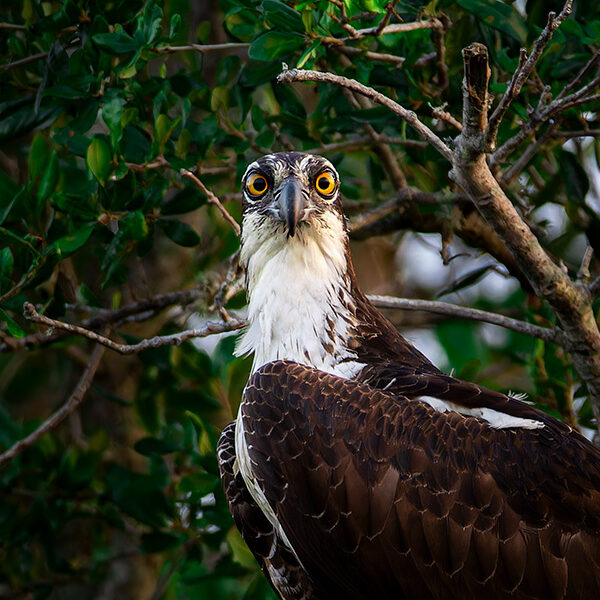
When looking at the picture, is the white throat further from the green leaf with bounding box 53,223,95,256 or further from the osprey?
the green leaf with bounding box 53,223,95,256

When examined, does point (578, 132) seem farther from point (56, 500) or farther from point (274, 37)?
point (56, 500)

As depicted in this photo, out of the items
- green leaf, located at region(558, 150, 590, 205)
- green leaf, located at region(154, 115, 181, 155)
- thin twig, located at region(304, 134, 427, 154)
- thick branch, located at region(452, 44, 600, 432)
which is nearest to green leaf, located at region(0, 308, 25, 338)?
green leaf, located at region(154, 115, 181, 155)

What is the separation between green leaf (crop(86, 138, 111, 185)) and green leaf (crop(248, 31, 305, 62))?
2.90 feet

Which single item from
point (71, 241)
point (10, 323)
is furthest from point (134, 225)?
point (10, 323)

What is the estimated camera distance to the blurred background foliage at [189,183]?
4457 millimetres

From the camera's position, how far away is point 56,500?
5.54 metres

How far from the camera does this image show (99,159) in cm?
446

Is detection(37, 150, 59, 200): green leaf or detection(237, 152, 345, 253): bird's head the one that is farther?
detection(37, 150, 59, 200): green leaf

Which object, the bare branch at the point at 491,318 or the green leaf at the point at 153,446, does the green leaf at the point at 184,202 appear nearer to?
the bare branch at the point at 491,318

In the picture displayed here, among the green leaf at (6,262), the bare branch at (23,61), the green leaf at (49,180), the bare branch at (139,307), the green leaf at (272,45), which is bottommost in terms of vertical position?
the bare branch at (139,307)

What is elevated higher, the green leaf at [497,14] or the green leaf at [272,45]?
the green leaf at [497,14]

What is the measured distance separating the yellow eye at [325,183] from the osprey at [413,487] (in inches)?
37.3

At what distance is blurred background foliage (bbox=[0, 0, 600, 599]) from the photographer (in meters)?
4.46

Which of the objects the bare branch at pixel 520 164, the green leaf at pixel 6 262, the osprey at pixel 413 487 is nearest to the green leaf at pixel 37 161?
the green leaf at pixel 6 262
